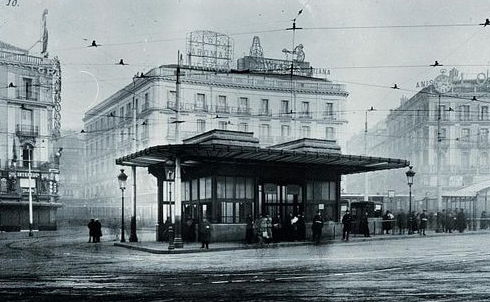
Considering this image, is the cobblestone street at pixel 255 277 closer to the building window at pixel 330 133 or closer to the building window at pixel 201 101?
the building window at pixel 201 101

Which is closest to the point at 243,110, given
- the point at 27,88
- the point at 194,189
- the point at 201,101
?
the point at 201,101

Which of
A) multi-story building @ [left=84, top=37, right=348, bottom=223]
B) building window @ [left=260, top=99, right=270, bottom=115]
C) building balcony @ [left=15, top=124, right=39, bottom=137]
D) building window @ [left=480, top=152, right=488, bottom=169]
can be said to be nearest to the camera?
building balcony @ [left=15, top=124, right=39, bottom=137]

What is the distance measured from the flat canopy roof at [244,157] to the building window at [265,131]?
38957mm

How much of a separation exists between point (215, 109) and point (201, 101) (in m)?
1.70

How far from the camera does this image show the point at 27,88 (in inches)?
2215

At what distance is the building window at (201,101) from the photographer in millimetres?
66375

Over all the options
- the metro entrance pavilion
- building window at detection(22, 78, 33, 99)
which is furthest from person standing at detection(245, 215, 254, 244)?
building window at detection(22, 78, 33, 99)

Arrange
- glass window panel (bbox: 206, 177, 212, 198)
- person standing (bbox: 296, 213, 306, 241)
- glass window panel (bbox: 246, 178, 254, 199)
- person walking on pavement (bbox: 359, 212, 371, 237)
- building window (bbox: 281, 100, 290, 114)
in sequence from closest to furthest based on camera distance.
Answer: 1. glass window panel (bbox: 206, 177, 212, 198)
2. glass window panel (bbox: 246, 178, 254, 199)
3. person standing (bbox: 296, 213, 306, 241)
4. person walking on pavement (bbox: 359, 212, 371, 237)
5. building window (bbox: 281, 100, 290, 114)

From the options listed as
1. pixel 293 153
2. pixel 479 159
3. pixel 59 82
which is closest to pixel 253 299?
pixel 293 153

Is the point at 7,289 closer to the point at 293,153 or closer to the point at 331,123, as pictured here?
the point at 293,153

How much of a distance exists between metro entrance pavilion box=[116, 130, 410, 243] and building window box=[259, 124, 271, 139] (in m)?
38.9

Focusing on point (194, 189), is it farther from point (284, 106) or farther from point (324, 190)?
point (284, 106)

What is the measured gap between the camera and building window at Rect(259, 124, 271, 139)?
229ft

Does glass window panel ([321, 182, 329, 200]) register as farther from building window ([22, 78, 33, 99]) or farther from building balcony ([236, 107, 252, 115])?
building balcony ([236, 107, 252, 115])
